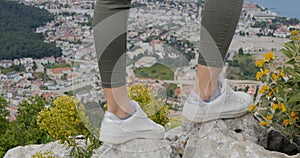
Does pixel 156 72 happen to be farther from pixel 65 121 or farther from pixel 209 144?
pixel 65 121

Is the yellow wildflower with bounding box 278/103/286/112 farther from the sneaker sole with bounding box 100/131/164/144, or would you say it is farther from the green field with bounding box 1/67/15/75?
the green field with bounding box 1/67/15/75

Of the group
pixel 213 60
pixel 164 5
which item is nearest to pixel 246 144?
pixel 213 60

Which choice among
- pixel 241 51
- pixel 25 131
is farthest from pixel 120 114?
pixel 241 51

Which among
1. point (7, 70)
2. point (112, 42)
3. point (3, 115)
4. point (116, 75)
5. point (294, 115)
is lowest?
point (7, 70)

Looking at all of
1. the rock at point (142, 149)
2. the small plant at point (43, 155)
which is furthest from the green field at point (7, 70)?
the rock at point (142, 149)

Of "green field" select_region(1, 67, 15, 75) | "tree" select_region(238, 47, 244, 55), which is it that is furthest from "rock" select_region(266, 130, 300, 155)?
"green field" select_region(1, 67, 15, 75)

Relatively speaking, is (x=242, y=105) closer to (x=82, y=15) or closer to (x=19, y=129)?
(x=19, y=129)
